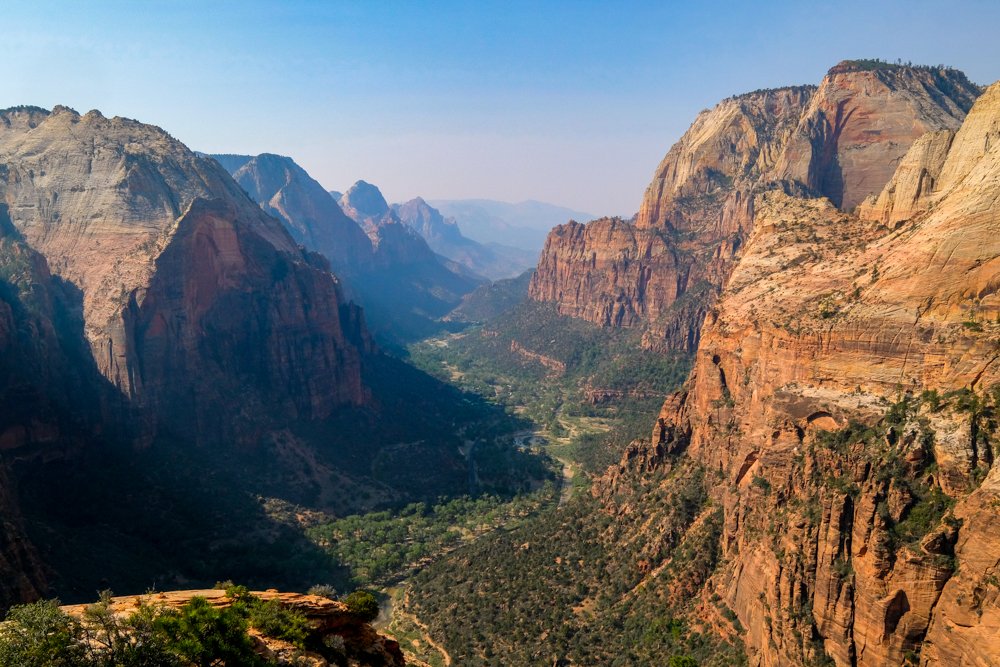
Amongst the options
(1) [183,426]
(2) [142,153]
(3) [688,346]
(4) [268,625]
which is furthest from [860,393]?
(2) [142,153]

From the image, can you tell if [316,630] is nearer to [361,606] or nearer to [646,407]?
[361,606]

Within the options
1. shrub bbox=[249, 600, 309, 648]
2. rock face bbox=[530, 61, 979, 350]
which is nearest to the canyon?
rock face bbox=[530, 61, 979, 350]

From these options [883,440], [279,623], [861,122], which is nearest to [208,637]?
[279,623]

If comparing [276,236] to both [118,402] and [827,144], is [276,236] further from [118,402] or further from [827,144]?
[827,144]

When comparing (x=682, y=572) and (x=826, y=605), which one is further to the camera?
(x=682, y=572)

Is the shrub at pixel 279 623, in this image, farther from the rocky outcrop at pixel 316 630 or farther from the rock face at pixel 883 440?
the rock face at pixel 883 440

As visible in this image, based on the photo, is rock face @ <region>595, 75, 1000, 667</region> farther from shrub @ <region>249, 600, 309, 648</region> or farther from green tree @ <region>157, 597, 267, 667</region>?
green tree @ <region>157, 597, 267, 667</region>
